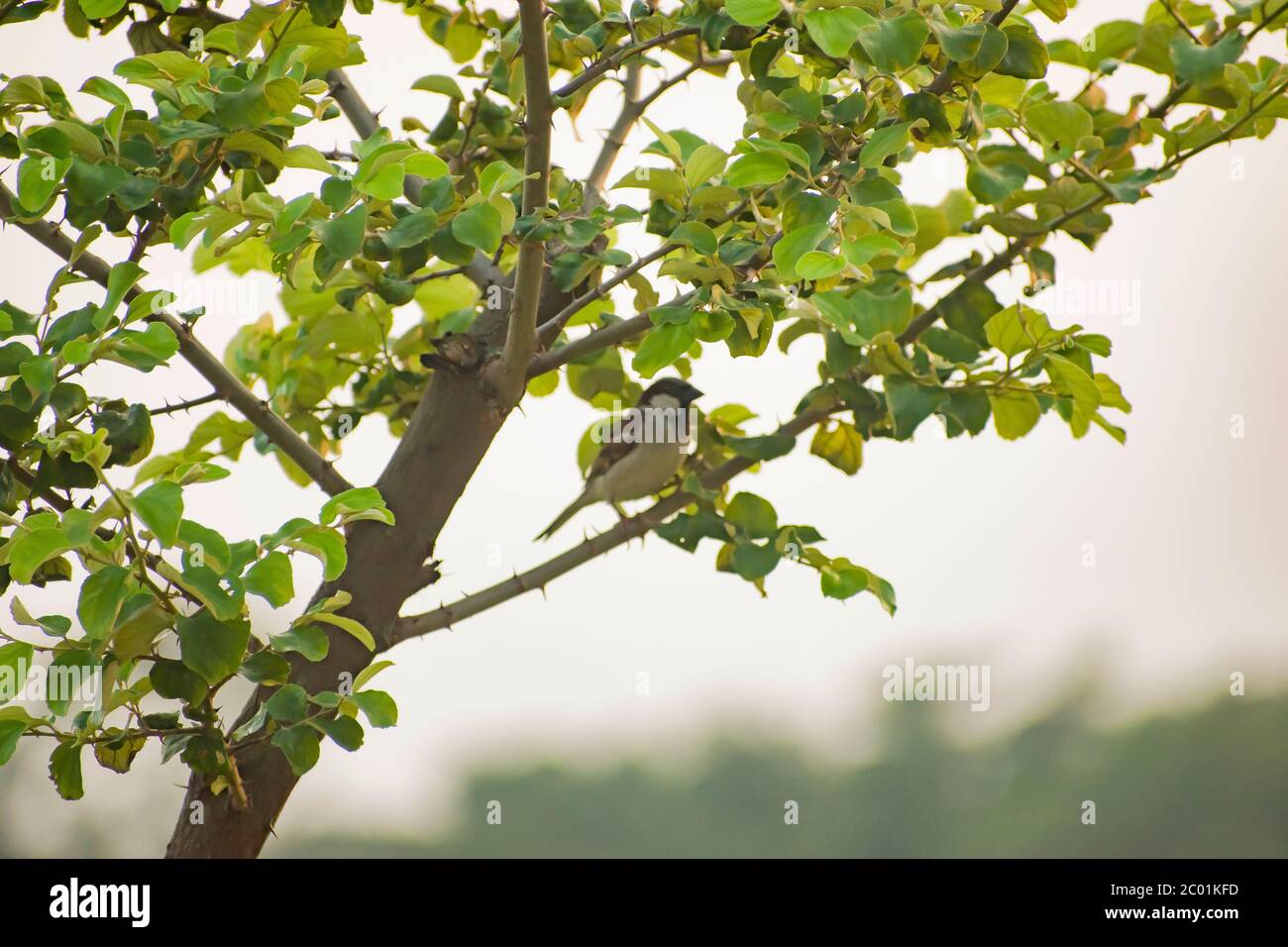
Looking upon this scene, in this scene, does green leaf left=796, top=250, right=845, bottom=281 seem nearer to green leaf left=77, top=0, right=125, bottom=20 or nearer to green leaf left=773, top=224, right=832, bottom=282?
green leaf left=773, top=224, right=832, bottom=282

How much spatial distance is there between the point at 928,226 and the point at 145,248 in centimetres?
91

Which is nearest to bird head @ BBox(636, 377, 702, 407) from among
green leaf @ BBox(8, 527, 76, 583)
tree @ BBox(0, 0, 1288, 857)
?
tree @ BBox(0, 0, 1288, 857)

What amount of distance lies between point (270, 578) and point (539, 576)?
0.48 m

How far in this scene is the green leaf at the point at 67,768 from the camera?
1.00 meters

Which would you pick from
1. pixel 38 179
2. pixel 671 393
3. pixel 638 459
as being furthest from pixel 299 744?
pixel 671 393

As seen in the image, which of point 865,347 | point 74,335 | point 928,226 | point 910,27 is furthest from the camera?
point 928,226

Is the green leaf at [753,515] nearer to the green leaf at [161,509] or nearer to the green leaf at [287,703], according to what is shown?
the green leaf at [287,703]

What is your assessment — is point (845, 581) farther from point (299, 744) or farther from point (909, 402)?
point (299, 744)

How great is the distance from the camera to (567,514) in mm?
2477

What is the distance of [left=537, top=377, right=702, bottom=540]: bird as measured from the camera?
1621mm

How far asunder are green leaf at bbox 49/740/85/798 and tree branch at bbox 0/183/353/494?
367mm
